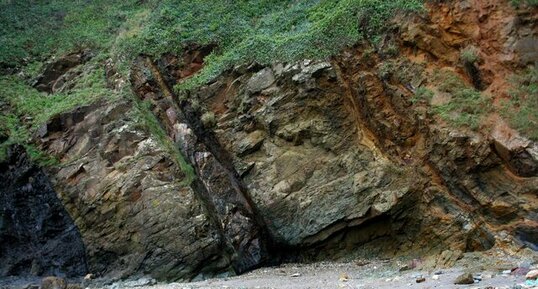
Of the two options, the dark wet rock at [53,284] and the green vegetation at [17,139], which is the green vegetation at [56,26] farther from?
the dark wet rock at [53,284]

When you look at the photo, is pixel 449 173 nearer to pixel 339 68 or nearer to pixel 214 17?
pixel 339 68

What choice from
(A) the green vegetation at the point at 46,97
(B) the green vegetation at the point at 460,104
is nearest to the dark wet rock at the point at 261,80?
(A) the green vegetation at the point at 46,97

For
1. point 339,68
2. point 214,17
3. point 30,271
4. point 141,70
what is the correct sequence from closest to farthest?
point 30,271 → point 339,68 → point 141,70 → point 214,17

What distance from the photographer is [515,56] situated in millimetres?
12984

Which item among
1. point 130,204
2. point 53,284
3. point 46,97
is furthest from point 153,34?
point 53,284

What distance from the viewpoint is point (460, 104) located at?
13.0m

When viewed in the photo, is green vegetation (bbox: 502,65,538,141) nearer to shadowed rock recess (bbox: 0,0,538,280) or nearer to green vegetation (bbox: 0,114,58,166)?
shadowed rock recess (bbox: 0,0,538,280)

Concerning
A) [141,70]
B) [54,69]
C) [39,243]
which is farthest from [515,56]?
[54,69]

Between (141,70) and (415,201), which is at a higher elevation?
(141,70)

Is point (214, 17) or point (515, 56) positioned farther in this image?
point (214, 17)

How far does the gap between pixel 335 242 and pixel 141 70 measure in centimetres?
897

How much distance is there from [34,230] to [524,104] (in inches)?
533

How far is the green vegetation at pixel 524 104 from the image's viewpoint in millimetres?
12008

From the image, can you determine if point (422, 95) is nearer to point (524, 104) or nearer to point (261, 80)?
point (524, 104)
